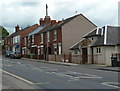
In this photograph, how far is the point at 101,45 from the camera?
29.8m

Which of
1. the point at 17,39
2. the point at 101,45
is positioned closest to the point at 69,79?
the point at 101,45

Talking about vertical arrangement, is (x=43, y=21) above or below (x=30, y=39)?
above

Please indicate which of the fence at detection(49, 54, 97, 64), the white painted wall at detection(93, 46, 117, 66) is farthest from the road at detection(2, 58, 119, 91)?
the fence at detection(49, 54, 97, 64)

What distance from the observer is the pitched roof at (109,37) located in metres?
30.2

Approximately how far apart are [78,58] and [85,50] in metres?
2.35

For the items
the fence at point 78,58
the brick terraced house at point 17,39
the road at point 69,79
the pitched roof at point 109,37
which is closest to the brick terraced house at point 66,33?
the fence at point 78,58

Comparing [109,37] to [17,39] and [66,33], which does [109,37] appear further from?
[17,39]

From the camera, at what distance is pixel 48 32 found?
4638 cm

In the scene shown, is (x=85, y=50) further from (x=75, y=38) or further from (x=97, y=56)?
(x=75, y=38)

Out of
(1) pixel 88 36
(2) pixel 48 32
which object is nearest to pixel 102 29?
(1) pixel 88 36

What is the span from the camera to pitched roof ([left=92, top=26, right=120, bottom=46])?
99.0 feet

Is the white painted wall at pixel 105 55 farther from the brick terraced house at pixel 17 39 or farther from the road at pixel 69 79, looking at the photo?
the brick terraced house at pixel 17 39

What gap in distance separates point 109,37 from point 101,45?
2.42 metres

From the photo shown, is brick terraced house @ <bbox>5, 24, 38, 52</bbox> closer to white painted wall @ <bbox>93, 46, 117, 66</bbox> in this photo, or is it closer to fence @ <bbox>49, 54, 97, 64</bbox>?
fence @ <bbox>49, 54, 97, 64</bbox>
